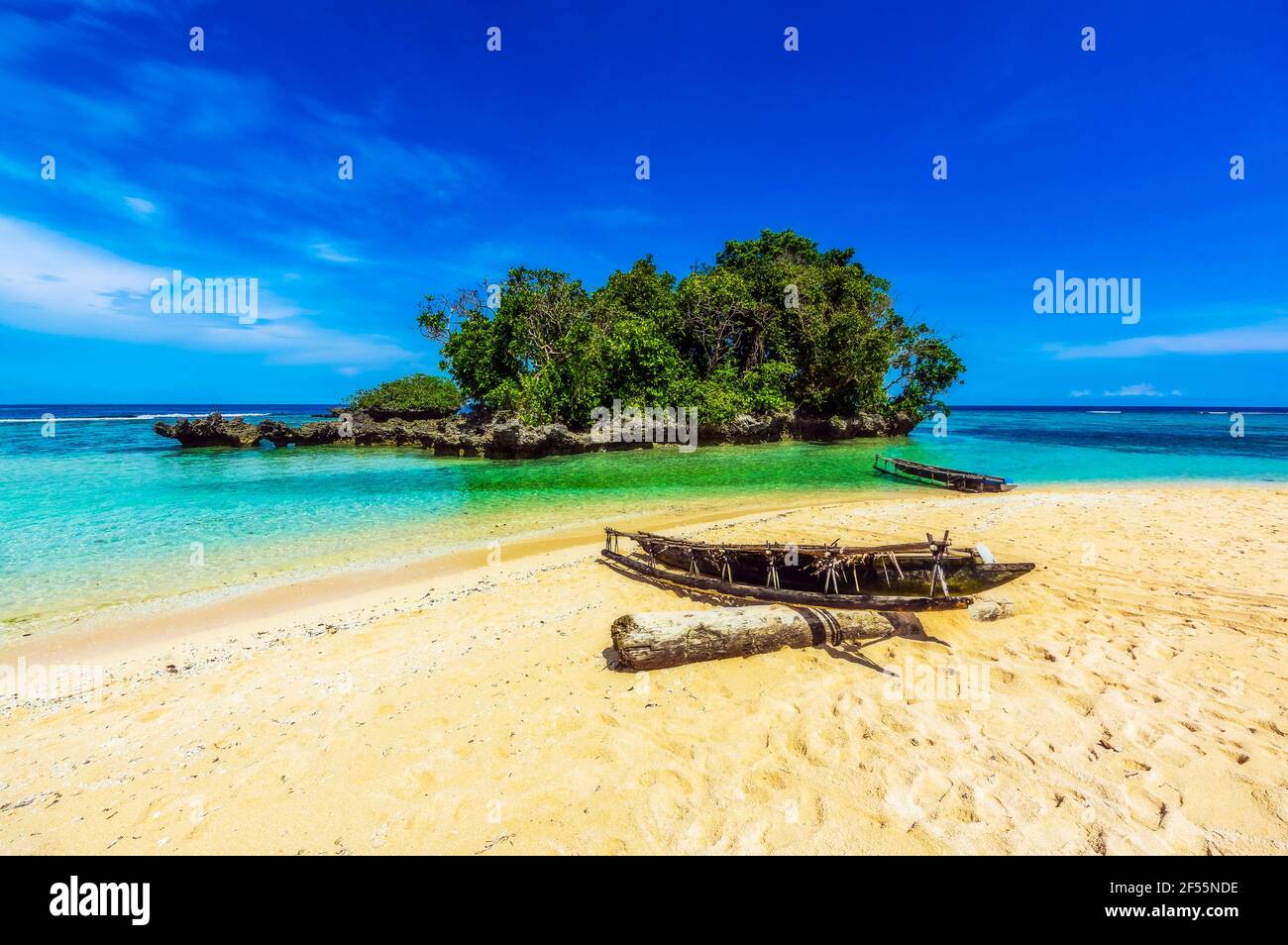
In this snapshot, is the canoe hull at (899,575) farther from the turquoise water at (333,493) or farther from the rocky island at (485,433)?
the rocky island at (485,433)

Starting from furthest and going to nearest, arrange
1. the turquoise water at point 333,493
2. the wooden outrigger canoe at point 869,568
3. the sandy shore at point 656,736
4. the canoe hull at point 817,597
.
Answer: the turquoise water at point 333,493, the wooden outrigger canoe at point 869,568, the canoe hull at point 817,597, the sandy shore at point 656,736

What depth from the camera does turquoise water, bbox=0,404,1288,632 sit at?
10.5 m

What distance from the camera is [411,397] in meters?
52.0

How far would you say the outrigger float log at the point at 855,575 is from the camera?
283 inches

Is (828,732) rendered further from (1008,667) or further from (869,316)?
(869,316)

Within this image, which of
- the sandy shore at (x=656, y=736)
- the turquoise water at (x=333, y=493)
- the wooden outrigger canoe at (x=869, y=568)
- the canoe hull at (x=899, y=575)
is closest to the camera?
the sandy shore at (x=656, y=736)

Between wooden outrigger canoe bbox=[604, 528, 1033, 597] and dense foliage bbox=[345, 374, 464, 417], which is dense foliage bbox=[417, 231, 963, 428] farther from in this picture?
wooden outrigger canoe bbox=[604, 528, 1033, 597]

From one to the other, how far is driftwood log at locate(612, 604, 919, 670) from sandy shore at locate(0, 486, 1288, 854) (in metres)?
0.19

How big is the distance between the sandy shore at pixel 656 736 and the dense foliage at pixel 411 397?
154 feet

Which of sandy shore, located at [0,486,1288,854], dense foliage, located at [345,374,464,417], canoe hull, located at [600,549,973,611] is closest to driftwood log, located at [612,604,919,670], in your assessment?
sandy shore, located at [0,486,1288,854]

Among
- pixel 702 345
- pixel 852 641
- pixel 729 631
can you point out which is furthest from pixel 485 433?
pixel 852 641

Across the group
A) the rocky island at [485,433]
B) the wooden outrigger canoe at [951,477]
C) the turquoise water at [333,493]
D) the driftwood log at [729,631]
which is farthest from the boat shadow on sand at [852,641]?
the rocky island at [485,433]

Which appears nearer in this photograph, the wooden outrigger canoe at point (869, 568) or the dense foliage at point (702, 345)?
the wooden outrigger canoe at point (869, 568)
